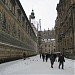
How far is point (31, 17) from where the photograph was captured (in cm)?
13725

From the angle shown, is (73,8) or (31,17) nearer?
(73,8)

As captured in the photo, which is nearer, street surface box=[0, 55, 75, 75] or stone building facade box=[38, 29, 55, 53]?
street surface box=[0, 55, 75, 75]

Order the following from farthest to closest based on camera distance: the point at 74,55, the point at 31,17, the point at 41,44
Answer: the point at 41,44 < the point at 31,17 < the point at 74,55

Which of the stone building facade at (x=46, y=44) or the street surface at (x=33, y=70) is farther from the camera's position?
the stone building facade at (x=46, y=44)

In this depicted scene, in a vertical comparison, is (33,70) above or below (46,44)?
below

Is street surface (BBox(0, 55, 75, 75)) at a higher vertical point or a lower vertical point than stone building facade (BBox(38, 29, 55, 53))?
lower

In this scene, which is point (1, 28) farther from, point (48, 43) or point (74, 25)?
point (48, 43)

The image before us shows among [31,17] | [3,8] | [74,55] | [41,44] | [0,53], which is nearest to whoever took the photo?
[0,53]

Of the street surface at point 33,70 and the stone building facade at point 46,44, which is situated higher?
the stone building facade at point 46,44

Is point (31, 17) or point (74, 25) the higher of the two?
point (31, 17)

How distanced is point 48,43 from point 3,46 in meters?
133

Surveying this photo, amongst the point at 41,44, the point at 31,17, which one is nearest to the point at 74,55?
the point at 31,17

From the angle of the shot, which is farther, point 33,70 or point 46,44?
point 46,44

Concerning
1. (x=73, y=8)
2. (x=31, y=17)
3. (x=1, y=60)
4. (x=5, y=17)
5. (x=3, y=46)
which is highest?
(x=31, y=17)
